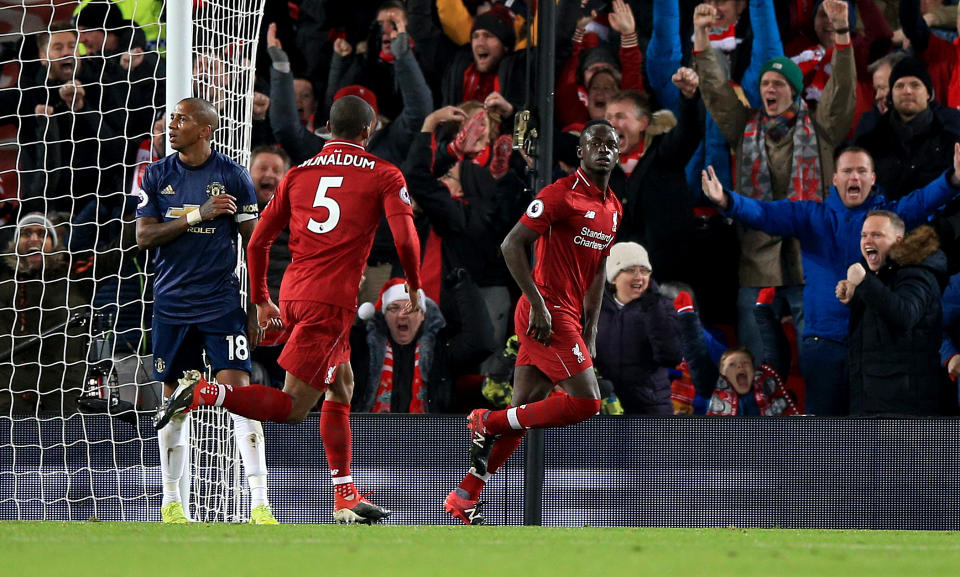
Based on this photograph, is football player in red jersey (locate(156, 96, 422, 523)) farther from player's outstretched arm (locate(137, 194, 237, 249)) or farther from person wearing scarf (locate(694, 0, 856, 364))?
person wearing scarf (locate(694, 0, 856, 364))

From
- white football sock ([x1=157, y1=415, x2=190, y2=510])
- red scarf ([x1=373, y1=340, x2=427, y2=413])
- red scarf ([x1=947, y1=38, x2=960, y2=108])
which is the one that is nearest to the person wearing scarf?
red scarf ([x1=947, y1=38, x2=960, y2=108])

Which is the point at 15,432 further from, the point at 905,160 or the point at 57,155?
the point at 905,160

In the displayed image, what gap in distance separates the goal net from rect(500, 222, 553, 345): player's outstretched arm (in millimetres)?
1675

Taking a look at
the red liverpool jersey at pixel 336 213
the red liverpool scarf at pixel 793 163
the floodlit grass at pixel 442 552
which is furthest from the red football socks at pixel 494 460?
the red liverpool scarf at pixel 793 163

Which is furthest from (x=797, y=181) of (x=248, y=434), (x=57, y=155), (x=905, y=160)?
(x=57, y=155)

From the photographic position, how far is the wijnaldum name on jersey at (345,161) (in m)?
4.66

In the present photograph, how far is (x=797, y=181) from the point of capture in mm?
6949

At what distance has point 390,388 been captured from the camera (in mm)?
6824

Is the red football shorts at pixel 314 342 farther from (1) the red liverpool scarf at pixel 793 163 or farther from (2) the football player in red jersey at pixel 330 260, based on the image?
(1) the red liverpool scarf at pixel 793 163

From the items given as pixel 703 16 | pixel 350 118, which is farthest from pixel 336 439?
pixel 703 16

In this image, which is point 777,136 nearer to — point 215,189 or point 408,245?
point 408,245

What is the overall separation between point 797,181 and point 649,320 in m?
1.18

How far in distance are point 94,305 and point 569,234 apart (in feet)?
9.37

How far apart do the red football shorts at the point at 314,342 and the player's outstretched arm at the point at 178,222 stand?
0.56 metres
